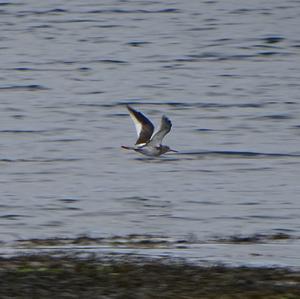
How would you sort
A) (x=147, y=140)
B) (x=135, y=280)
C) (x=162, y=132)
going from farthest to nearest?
(x=147, y=140)
(x=162, y=132)
(x=135, y=280)

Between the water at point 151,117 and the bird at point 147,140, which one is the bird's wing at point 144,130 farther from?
the water at point 151,117

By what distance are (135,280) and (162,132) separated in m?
5.90

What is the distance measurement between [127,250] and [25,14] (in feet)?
79.6

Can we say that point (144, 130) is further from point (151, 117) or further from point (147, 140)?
point (151, 117)

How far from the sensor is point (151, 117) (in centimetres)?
2047

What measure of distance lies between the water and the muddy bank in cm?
85

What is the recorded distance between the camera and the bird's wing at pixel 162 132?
47.3ft

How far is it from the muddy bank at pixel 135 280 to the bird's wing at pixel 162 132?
4.84m

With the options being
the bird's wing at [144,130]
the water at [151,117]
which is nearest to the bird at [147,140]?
the bird's wing at [144,130]

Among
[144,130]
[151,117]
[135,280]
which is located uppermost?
[135,280]

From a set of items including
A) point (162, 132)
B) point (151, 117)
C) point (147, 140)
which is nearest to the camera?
point (162, 132)

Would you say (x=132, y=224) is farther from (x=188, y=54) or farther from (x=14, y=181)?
(x=188, y=54)

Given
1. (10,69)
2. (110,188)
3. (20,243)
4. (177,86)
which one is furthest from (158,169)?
(10,69)

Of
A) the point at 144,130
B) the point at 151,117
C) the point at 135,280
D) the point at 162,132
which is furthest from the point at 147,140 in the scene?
the point at 135,280
